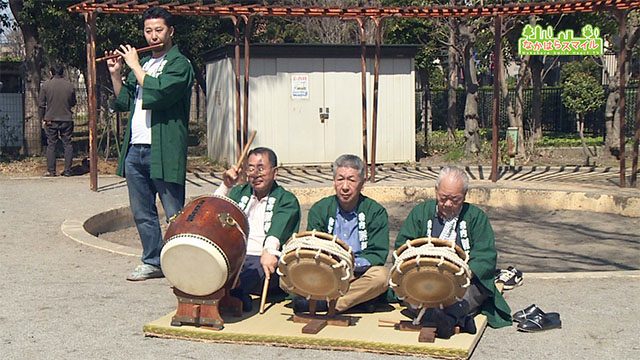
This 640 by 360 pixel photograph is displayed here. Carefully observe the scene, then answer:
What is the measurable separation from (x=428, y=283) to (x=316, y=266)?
0.63 meters

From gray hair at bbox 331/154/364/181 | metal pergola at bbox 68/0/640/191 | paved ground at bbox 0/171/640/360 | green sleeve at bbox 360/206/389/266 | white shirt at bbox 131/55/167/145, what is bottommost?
paved ground at bbox 0/171/640/360

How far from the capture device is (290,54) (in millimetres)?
17016

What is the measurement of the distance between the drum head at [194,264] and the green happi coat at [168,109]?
1.43m

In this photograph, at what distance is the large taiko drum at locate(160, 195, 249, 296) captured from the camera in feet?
16.9

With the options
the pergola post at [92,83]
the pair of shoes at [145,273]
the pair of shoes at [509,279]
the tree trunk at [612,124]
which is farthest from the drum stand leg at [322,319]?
the tree trunk at [612,124]

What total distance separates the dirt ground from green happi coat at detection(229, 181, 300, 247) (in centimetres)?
331

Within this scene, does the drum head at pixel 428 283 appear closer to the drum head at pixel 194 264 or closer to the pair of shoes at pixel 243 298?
the drum head at pixel 194 264

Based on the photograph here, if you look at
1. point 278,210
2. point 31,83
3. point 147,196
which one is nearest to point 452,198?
point 278,210

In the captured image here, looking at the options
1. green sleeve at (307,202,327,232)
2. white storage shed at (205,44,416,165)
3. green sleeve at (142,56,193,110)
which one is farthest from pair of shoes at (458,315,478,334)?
white storage shed at (205,44,416,165)

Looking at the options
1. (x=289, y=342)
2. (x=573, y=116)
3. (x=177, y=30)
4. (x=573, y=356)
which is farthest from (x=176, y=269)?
(x=573, y=116)

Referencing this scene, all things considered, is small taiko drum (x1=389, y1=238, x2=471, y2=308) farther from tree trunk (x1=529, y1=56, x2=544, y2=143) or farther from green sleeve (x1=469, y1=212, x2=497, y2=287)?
tree trunk (x1=529, y1=56, x2=544, y2=143)

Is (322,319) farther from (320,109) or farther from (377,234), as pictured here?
(320,109)

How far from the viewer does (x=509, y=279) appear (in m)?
6.66

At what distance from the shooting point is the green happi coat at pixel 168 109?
637cm
